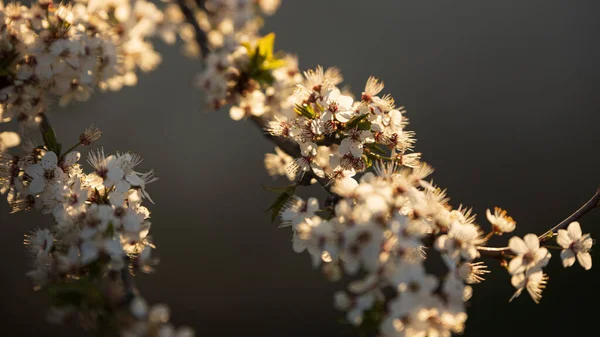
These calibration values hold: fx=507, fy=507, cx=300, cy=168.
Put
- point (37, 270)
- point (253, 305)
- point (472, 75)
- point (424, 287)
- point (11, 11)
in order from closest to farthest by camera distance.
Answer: point (424, 287) → point (37, 270) → point (11, 11) → point (253, 305) → point (472, 75)

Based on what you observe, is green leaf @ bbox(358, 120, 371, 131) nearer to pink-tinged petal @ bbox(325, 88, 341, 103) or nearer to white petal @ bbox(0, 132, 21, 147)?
pink-tinged petal @ bbox(325, 88, 341, 103)

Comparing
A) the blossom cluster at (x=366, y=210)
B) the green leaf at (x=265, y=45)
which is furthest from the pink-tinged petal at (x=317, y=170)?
the green leaf at (x=265, y=45)

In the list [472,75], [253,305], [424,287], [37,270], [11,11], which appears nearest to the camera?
[424,287]

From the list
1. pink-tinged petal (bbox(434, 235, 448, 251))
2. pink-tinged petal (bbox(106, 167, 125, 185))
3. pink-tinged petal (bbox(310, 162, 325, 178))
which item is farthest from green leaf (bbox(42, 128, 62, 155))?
pink-tinged petal (bbox(434, 235, 448, 251))

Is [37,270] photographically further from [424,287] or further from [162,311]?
[424,287]

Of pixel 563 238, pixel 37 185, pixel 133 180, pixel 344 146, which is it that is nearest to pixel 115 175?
pixel 133 180

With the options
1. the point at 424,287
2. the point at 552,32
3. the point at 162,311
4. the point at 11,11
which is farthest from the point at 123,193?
the point at 552,32

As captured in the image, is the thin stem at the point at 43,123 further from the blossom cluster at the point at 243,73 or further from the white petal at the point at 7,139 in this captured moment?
the blossom cluster at the point at 243,73
